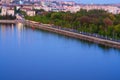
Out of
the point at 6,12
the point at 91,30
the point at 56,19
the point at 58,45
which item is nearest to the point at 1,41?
the point at 58,45

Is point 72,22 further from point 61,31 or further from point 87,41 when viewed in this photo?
point 87,41

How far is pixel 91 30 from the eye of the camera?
11750mm

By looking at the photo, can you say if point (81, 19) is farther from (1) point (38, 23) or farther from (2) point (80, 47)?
(2) point (80, 47)

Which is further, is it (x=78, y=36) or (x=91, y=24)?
(x=91, y=24)

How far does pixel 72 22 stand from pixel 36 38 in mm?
2972

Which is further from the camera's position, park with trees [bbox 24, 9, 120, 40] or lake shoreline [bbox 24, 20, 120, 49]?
park with trees [bbox 24, 9, 120, 40]

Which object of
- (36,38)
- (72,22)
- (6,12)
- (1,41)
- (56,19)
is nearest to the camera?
(1,41)

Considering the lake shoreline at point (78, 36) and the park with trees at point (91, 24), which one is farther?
the park with trees at point (91, 24)

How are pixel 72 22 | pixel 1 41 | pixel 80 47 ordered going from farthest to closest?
pixel 72 22 < pixel 1 41 < pixel 80 47

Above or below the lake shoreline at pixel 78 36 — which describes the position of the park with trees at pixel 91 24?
above

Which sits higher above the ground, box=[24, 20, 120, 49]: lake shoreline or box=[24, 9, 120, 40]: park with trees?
box=[24, 9, 120, 40]: park with trees

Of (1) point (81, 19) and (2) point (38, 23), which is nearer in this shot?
(1) point (81, 19)

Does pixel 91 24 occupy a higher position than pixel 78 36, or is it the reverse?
pixel 91 24

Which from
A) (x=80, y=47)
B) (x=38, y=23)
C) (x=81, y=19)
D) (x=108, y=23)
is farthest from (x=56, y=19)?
(x=80, y=47)
